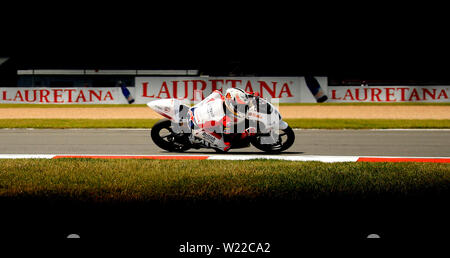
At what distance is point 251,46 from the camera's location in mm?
41344

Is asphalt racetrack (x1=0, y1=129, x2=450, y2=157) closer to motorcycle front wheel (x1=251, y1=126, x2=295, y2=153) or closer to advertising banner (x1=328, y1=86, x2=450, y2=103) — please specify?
motorcycle front wheel (x1=251, y1=126, x2=295, y2=153)

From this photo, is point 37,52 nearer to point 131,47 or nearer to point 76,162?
point 131,47

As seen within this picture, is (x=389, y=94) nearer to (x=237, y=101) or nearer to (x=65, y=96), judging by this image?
(x=65, y=96)

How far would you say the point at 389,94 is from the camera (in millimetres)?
29938

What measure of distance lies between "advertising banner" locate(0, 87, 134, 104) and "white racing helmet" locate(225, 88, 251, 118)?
2280cm

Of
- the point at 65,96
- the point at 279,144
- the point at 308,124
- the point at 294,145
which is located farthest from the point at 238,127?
the point at 65,96

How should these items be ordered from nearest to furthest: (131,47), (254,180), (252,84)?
(254,180) < (252,84) < (131,47)

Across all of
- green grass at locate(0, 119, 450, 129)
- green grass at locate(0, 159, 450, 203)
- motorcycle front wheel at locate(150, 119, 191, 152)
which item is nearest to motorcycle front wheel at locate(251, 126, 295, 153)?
motorcycle front wheel at locate(150, 119, 191, 152)

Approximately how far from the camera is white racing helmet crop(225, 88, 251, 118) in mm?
8109

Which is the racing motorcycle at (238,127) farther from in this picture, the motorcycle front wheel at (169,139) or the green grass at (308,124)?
the green grass at (308,124)

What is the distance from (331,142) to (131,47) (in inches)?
1341

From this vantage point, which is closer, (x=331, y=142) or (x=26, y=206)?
(x=26, y=206)

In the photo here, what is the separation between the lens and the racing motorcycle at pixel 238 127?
27.5ft
